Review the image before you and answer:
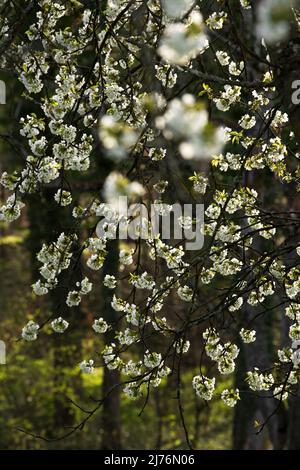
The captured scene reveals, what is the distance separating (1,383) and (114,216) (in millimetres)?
8927

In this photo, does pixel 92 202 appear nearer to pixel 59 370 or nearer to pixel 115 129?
pixel 115 129

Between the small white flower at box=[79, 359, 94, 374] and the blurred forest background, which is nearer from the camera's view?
the small white flower at box=[79, 359, 94, 374]

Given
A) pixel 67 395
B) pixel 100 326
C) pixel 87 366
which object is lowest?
pixel 67 395

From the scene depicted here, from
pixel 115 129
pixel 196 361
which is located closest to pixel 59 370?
pixel 196 361

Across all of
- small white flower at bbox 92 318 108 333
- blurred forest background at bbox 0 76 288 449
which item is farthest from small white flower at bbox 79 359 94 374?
blurred forest background at bbox 0 76 288 449

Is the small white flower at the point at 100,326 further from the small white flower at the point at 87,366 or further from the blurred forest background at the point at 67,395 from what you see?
the blurred forest background at the point at 67,395

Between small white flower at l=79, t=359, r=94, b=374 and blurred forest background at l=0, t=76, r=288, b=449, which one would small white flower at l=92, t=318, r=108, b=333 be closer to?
small white flower at l=79, t=359, r=94, b=374

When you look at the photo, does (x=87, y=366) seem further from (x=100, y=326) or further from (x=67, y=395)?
(x=67, y=395)

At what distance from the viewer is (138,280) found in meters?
3.97

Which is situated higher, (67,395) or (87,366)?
(87,366)

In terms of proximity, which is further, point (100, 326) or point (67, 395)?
point (67, 395)

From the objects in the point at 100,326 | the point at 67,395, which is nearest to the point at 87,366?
the point at 100,326

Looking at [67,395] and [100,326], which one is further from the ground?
[100,326]
